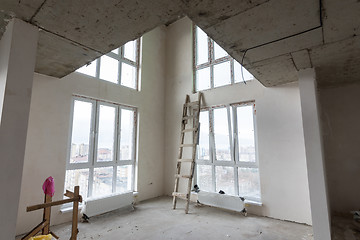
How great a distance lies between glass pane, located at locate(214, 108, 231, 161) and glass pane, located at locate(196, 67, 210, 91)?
2.48 feet

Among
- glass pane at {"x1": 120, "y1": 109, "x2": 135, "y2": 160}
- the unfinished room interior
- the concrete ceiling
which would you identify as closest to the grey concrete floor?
the unfinished room interior

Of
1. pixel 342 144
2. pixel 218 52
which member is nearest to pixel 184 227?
pixel 342 144

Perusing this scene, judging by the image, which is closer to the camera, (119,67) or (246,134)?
(246,134)

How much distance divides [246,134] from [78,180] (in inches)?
138

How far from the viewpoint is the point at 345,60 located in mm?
2645

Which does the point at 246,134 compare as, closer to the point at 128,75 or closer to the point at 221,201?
the point at 221,201

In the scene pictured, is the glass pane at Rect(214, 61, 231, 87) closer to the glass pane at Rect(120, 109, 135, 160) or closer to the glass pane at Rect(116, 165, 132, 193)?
the glass pane at Rect(120, 109, 135, 160)

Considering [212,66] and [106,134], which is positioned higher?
[212,66]

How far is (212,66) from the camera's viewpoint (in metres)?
4.87

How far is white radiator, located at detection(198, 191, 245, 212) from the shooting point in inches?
150

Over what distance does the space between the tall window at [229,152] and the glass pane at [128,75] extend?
6.46 feet

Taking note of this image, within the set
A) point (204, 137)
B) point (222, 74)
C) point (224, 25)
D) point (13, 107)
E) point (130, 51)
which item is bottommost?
point (204, 137)

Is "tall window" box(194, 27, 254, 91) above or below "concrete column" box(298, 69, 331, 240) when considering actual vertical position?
above

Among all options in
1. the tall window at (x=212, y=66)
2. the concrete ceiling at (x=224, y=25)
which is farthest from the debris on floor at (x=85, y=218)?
the tall window at (x=212, y=66)
